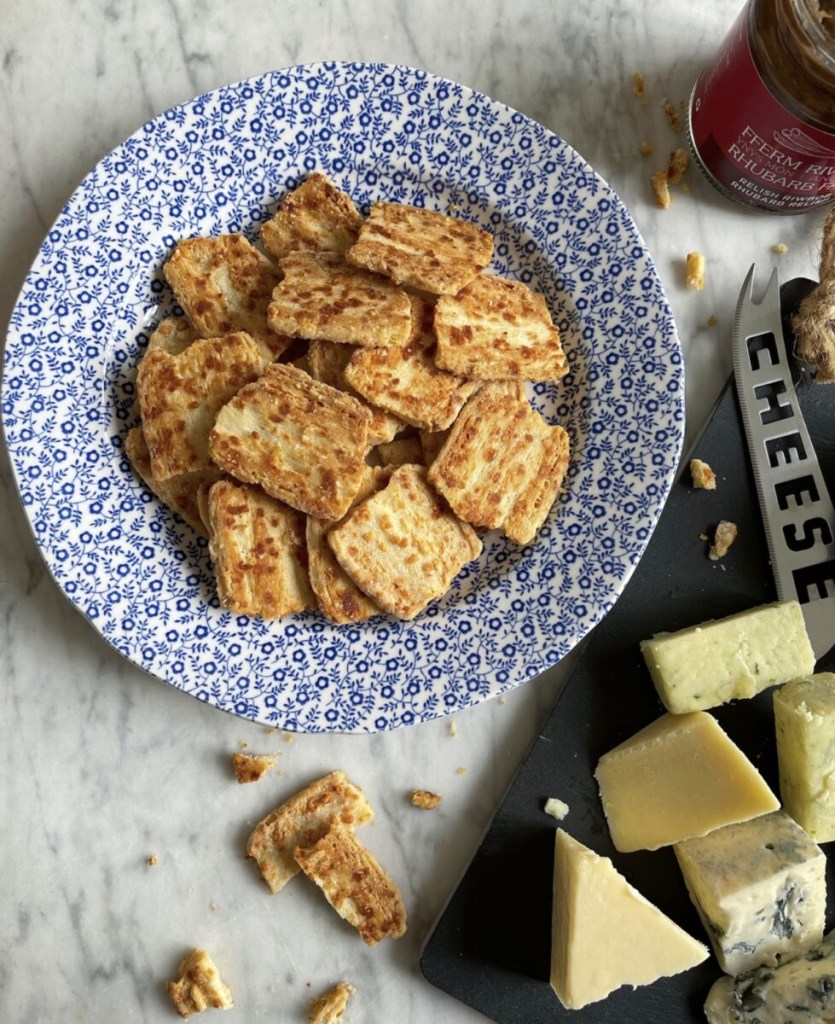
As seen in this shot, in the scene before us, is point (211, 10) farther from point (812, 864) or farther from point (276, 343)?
point (812, 864)

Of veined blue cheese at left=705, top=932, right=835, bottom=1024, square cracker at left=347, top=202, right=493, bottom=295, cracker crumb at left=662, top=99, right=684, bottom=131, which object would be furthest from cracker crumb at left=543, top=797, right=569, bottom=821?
cracker crumb at left=662, top=99, right=684, bottom=131

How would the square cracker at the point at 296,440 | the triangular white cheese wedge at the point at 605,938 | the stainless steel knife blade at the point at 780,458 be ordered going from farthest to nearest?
1. the stainless steel knife blade at the point at 780,458
2. the triangular white cheese wedge at the point at 605,938
3. the square cracker at the point at 296,440

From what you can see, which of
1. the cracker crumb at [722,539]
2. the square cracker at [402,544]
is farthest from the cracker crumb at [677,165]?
the square cracker at [402,544]

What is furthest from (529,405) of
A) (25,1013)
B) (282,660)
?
(25,1013)

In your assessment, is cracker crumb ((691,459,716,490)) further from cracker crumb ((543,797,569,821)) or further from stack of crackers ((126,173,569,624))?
cracker crumb ((543,797,569,821))

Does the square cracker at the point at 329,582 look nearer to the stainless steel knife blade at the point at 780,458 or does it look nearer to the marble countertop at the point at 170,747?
the marble countertop at the point at 170,747

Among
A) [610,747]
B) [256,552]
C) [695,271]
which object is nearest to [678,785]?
[610,747]
